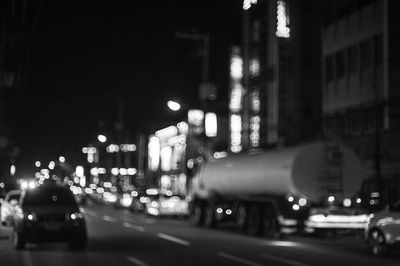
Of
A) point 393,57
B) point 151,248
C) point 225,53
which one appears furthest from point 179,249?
point 225,53

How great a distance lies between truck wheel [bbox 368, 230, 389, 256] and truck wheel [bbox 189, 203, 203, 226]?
49.4 feet

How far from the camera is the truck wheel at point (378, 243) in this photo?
19578mm

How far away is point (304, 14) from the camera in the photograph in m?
49.7

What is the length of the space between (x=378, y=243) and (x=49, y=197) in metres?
8.78

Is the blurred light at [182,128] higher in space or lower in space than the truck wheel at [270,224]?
higher

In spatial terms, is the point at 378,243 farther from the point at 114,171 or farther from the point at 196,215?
the point at 114,171

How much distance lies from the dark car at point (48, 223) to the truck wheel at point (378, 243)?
7590mm

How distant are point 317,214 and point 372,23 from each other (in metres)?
13.8

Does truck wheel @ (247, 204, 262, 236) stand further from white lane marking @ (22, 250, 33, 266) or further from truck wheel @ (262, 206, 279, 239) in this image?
white lane marking @ (22, 250, 33, 266)

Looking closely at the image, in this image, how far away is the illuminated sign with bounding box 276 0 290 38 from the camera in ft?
139

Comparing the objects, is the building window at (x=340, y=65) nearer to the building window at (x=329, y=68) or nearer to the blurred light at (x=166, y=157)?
the building window at (x=329, y=68)

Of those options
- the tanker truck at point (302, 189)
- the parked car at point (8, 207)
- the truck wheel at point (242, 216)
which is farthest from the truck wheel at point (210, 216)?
the parked car at point (8, 207)

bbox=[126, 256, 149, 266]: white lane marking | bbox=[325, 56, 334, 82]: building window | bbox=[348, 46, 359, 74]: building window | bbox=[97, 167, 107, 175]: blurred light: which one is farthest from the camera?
bbox=[97, 167, 107, 175]: blurred light

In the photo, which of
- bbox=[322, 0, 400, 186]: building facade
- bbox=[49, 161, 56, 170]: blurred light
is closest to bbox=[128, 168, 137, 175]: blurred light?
bbox=[49, 161, 56, 170]: blurred light
